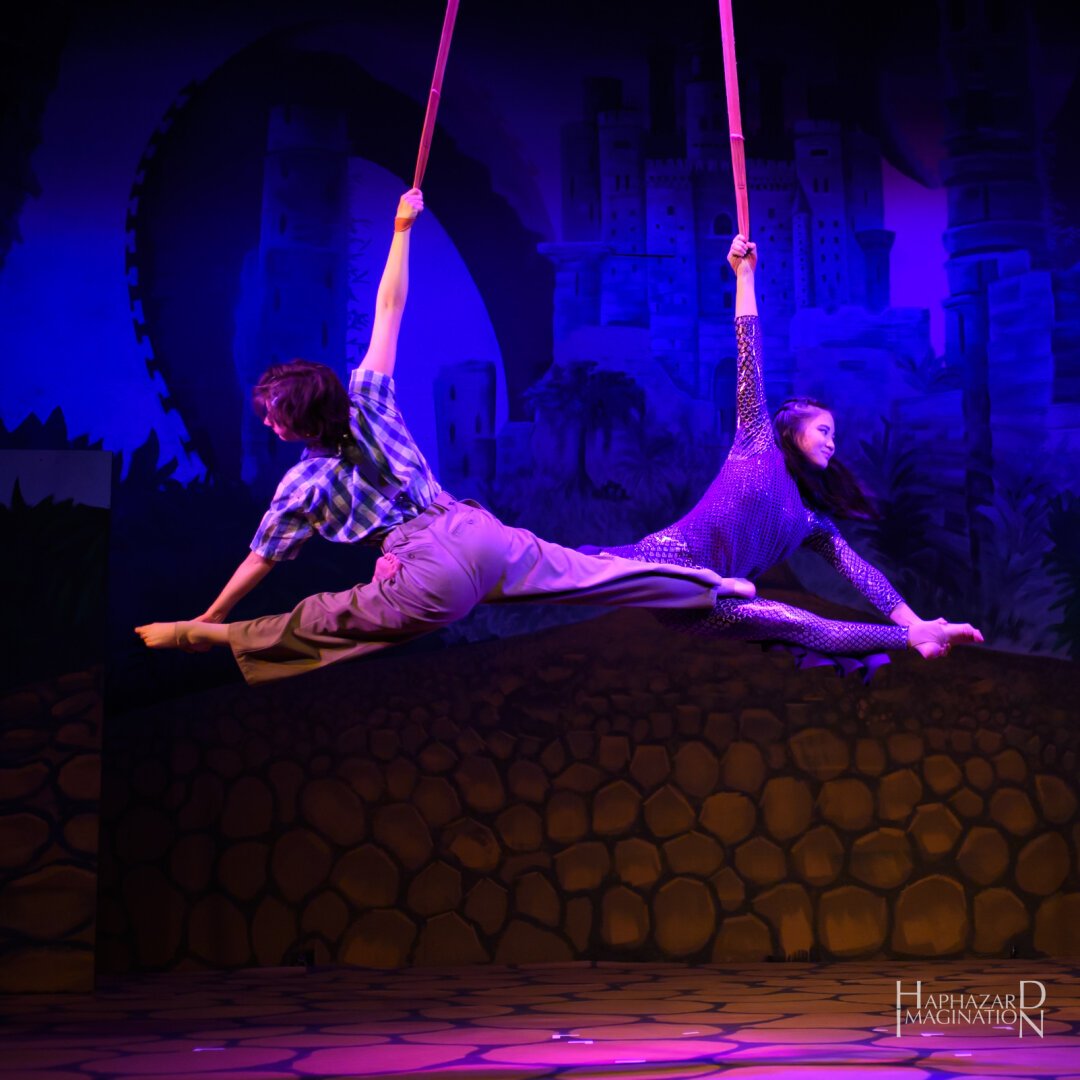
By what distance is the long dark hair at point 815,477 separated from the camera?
4367 mm

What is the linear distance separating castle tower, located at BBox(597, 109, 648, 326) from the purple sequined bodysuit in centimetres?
195

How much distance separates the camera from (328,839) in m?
A: 5.70

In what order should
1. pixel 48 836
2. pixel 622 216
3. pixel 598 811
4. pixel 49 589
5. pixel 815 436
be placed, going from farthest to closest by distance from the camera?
1. pixel 622 216
2. pixel 598 811
3. pixel 49 589
4. pixel 48 836
5. pixel 815 436

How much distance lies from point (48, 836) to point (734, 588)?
2748 millimetres

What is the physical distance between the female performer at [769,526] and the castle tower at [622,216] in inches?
75.1

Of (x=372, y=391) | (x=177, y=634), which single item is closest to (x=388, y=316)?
(x=372, y=391)

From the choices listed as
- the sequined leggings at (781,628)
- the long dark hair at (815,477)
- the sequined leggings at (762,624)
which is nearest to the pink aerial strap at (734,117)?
the long dark hair at (815,477)

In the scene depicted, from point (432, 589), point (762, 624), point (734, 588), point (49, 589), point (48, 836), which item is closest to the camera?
point (432, 589)

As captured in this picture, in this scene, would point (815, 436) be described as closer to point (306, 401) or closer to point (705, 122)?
point (306, 401)

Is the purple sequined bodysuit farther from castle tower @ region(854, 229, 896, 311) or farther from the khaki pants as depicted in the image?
castle tower @ region(854, 229, 896, 311)

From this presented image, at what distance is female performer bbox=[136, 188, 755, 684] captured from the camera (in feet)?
12.3

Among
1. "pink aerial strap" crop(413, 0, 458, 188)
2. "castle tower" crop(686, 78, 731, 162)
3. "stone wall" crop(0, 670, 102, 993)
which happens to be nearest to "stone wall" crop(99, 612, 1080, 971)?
"stone wall" crop(0, 670, 102, 993)

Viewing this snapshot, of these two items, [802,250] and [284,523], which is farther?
[802,250]

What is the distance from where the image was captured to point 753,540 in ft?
A: 14.0
